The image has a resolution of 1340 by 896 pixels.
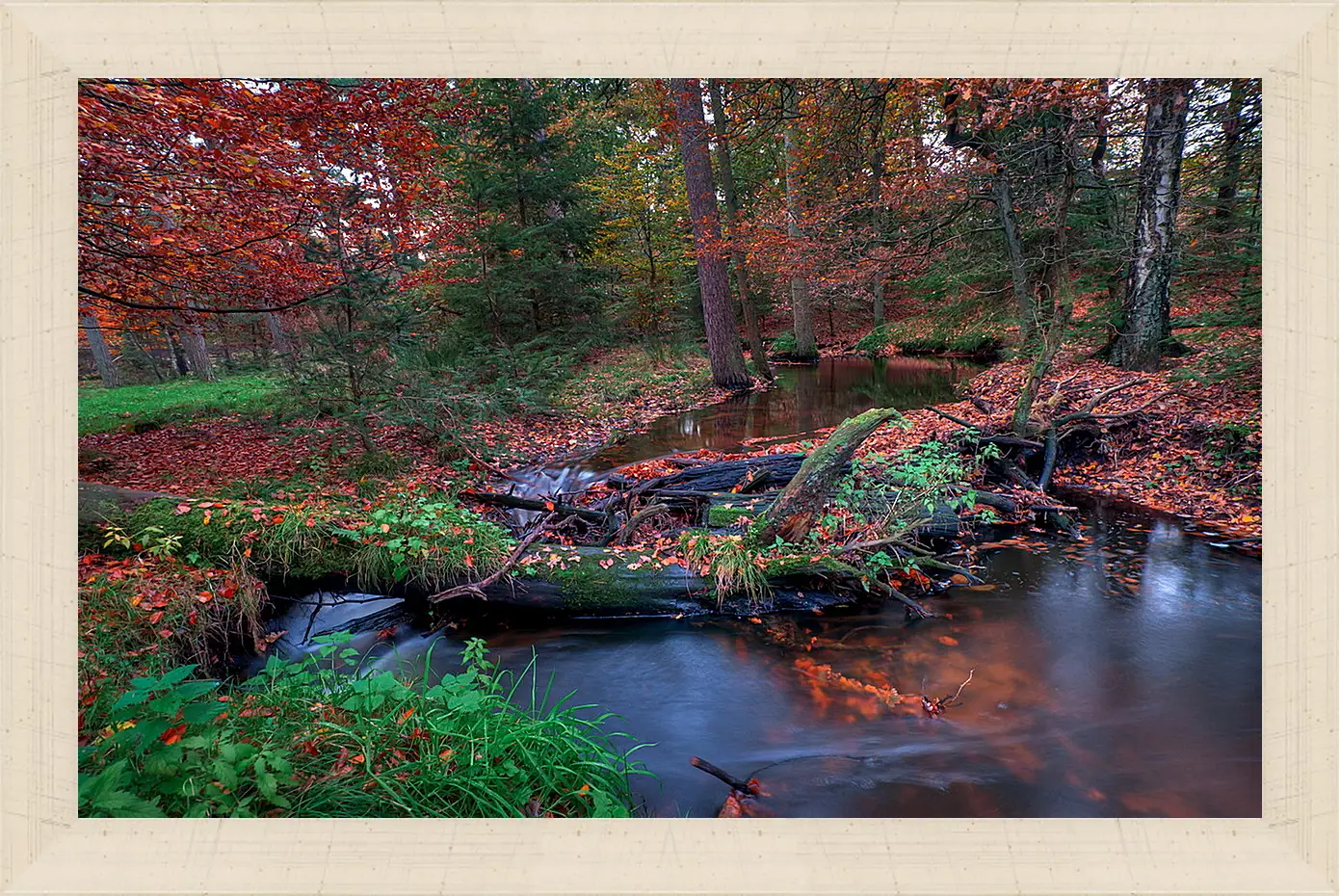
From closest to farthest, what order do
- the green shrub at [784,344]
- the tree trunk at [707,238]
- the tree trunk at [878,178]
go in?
the tree trunk at [878,178]
the tree trunk at [707,238]
the green shrub at [784,344]

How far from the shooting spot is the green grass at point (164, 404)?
19.8 ft

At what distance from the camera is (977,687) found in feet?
9.19

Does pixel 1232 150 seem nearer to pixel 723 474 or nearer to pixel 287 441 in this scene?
pixel 723 474

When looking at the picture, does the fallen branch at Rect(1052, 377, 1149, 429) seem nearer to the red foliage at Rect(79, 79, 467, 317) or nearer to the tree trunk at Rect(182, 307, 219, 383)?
the red foliage at Rect(79, 79, 467, 317)

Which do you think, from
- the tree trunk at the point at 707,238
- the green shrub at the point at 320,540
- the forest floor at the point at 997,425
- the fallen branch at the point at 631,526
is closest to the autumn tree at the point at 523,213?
the tree trunk at the point at 707,238

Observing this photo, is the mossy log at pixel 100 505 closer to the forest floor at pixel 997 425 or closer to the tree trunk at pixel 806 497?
the forest floor at pixel 997 425

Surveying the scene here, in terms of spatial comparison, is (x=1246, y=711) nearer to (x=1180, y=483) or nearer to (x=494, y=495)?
(x=1180, y=483)

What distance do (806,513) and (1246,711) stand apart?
2.43 m

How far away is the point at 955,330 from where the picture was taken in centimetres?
1459

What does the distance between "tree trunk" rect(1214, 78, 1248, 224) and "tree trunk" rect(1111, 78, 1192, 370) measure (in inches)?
42.4

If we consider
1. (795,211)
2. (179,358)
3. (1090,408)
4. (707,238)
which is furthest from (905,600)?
(179,358)

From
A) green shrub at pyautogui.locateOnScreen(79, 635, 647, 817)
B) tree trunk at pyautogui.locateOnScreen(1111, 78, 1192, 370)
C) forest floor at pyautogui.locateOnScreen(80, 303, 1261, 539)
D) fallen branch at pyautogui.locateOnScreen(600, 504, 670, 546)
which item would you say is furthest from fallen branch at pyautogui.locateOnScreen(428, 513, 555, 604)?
tree trunk at pyautogui.locateOnScreen(1111, 78, 1192, 370)

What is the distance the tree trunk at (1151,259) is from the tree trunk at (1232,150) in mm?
1077
